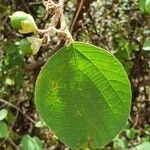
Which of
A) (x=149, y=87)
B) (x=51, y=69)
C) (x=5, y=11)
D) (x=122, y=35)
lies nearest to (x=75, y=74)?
(x=51, y=69)

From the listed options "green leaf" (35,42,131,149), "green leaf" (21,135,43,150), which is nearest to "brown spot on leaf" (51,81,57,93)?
"green leaf" (35,42,131,149)

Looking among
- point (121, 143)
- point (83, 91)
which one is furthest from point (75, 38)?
point (83, 91)

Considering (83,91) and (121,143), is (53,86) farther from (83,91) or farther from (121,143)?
(121,143)

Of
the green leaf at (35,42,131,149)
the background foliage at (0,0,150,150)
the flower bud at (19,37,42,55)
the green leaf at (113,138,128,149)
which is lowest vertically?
the green leaf at (113,138,128,149)

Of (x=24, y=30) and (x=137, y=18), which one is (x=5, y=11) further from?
(x=24, y=30)

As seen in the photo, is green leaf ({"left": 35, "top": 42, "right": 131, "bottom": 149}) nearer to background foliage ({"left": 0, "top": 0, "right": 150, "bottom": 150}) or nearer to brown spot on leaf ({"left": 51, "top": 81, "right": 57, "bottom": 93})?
brown spot on leaf ({"left": 51, "top": 81, "right": 57, "bottom": 93})

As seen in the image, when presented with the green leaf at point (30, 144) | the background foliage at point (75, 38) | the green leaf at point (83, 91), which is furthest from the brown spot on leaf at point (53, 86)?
the background foliage at point (75, 38)

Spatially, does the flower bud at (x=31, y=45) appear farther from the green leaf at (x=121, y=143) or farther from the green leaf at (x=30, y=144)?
A: the green leaf at (x=121, y=143)
